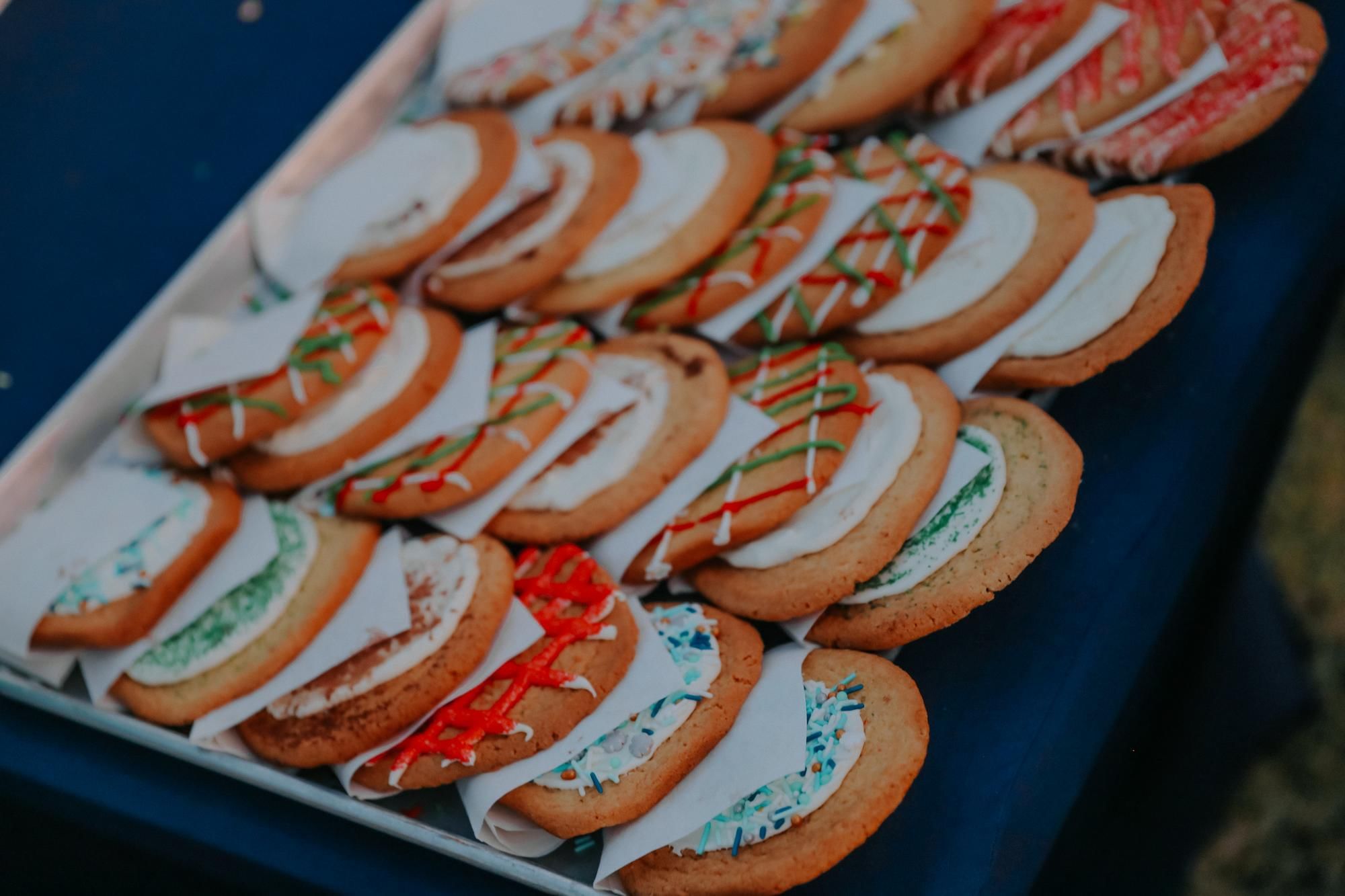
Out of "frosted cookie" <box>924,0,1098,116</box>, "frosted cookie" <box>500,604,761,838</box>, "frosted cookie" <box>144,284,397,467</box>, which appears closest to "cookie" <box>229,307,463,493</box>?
"frosted cookie" <box>144,284,397,467</box>

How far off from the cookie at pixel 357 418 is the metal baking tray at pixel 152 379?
46 centimetres

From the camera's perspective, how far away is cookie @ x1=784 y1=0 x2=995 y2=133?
293 centimetres

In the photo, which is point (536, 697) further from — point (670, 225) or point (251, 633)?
point (670, 225)

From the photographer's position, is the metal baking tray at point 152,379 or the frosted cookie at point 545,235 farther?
the frosted cookie at point 545,235

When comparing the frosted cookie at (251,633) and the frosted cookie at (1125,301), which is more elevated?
the frosted cookie at (251,633)

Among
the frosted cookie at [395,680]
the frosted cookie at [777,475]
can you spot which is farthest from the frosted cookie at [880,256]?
the frosted cookie at [395,680]

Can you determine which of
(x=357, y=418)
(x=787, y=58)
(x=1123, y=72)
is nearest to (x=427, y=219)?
(x=357, y=418)

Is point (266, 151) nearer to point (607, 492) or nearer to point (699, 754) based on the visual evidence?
point (607, 492)

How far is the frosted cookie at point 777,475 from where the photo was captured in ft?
7.60

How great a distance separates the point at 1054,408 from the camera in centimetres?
260

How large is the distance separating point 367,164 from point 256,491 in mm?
1029

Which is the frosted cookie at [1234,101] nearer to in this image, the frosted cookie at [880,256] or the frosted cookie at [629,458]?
the frosted cookie at [880,256]

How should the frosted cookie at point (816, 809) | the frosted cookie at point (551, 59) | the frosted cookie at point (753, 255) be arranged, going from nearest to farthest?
the frosted cookie at point (816, 809) < the frosted cookie at point (753, 255) < the frosted cookie at point (551, 59)

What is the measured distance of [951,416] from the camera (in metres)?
2.38
